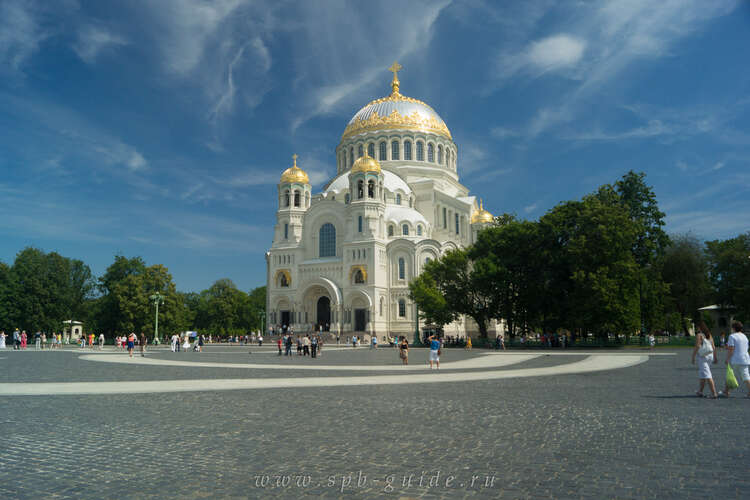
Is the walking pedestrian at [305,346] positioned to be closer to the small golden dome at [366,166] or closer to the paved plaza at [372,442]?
the paved plaza at [372,442]

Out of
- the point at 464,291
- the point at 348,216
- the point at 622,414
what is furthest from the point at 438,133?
the point at 622,414

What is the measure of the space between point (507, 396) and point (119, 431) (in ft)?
25.0

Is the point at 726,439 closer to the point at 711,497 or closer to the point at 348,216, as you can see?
the point at 711,497

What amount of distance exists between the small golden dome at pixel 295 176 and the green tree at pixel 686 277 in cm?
3896

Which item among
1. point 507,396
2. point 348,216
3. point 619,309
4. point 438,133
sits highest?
point 438,133

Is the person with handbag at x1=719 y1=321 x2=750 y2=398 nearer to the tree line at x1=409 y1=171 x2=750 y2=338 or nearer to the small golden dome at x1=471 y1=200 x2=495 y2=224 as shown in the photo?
the tree line at x1=409 y1=171 x2=750 y2=338

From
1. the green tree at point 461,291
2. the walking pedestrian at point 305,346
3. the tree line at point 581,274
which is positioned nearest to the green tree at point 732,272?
the tree line at point 581,274

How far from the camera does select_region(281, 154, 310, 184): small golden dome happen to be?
63406mm

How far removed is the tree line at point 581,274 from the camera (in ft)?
119

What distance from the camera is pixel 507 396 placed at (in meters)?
11.7

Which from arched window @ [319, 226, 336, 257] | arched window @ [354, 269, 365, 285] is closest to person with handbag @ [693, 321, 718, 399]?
arched window @ [354, 269, 365, 285]

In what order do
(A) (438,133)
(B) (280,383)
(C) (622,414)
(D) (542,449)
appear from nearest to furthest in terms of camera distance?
(D) (542,449), (C) (622,414), (B) (280,383), (A) (438,133)

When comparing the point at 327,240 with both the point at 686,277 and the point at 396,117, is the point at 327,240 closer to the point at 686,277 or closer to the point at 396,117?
the point at 396,117

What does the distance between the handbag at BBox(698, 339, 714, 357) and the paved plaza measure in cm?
99
